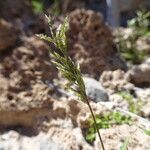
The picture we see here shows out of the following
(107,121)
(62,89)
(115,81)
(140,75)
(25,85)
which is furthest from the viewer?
(140,75)

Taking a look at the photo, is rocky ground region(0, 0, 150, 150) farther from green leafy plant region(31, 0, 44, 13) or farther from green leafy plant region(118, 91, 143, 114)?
green leafy plant region(31, 0, 44, 13)

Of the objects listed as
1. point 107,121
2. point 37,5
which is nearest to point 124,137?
point 107,121

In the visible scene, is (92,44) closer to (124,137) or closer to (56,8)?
(124,137)

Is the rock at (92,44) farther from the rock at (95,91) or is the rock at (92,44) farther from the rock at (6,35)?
the rock at (6,35)

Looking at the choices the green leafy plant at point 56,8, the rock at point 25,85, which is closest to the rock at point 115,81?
the rock at point 25,85

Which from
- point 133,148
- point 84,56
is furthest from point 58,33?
point 84,56

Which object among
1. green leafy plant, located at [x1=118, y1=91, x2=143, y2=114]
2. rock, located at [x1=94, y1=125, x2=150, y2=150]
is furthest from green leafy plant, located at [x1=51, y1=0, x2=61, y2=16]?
rock, located at [x1=94, y1=125, x2=150, y2=150]

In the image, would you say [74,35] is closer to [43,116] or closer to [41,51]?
[41,51]
